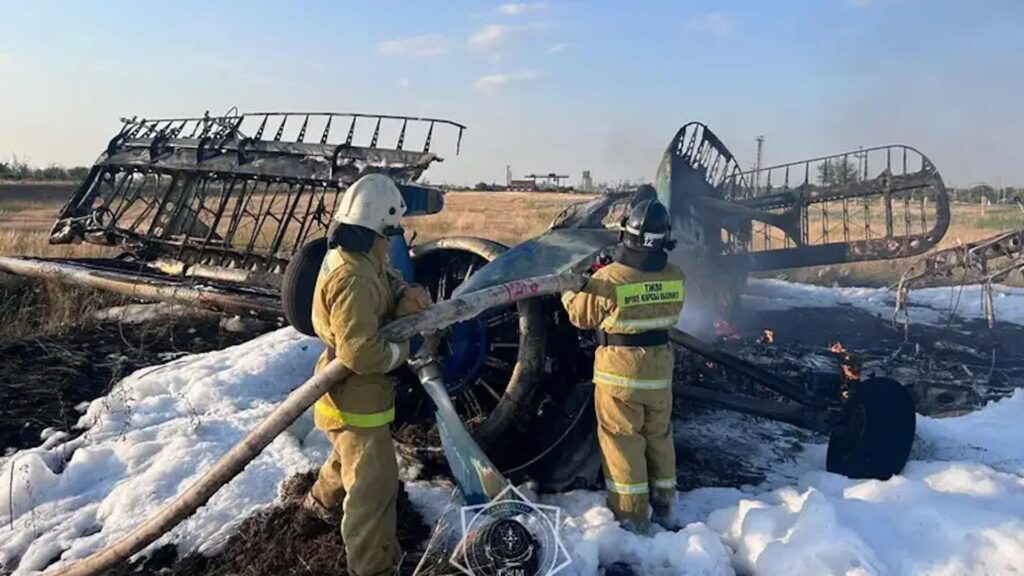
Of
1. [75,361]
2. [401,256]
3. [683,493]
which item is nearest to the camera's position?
[683,493]

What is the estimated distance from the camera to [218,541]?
4.13m

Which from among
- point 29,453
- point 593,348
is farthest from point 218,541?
point 593,348

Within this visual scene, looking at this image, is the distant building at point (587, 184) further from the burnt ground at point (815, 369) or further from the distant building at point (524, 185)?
the burnt ground at point (815, 369)

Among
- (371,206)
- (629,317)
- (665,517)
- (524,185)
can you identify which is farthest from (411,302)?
(524,185)

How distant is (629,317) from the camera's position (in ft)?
13.9

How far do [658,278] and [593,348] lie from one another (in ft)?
3.06

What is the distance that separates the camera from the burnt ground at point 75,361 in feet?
19.9

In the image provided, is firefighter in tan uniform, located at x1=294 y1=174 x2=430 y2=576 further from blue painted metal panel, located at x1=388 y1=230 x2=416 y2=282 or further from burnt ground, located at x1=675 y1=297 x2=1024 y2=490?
burnt ground, located at x1=675 y1=297 x2=1024 y2=490

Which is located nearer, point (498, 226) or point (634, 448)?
point (634, 448)

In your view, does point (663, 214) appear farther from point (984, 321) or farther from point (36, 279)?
point (984, 321)

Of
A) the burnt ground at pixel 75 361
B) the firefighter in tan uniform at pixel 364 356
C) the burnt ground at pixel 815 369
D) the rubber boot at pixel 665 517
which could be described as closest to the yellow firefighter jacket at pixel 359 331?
the firefighter in tan uniform at pixel 364 356

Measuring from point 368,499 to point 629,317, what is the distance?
1741 mm

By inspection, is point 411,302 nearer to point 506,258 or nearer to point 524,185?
point 506,258

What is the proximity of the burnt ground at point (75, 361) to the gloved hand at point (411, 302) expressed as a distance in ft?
12.1
